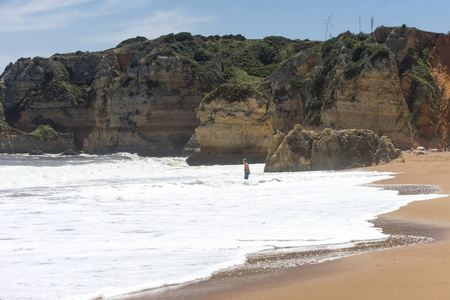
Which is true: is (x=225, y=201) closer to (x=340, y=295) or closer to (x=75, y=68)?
(x=340, y=295)

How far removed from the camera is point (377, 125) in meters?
31.4

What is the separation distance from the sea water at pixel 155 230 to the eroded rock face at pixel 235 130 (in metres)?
18.0

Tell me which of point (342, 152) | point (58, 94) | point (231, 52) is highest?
point (231, 52)

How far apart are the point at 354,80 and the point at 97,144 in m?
33.3

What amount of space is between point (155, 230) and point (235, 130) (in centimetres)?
2475

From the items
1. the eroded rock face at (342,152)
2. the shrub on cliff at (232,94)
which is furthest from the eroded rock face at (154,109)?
the eroded rock face at (342,152)

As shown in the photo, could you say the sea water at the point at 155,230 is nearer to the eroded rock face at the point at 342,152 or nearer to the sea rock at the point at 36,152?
the eroded rock face at the point at 342,152

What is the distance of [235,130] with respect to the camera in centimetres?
3200

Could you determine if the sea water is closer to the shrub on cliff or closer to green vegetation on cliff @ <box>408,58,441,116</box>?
the shrub on cliff

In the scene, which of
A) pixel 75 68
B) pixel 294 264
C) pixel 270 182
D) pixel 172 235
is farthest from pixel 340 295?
pixel 75 68

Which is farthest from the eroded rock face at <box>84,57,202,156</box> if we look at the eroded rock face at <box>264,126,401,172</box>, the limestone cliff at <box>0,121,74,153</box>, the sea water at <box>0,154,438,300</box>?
the sea water at <box>0,154,438,300</box>

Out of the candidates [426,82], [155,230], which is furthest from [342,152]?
[426,82]

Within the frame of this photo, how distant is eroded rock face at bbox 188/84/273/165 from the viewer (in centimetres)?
3200

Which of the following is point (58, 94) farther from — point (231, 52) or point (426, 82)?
point (426, 82)
